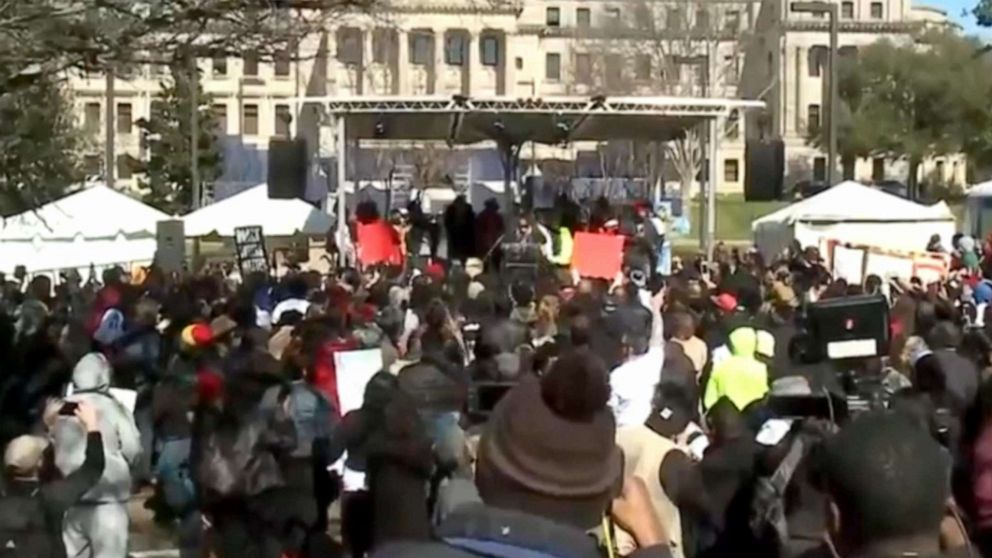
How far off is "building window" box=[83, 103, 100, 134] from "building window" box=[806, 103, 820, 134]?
43.5m

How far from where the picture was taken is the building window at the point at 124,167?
234ft

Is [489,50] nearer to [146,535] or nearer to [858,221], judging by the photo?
[858,221]

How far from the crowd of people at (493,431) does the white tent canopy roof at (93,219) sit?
10.9 meters

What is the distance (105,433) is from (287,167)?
12.5 m

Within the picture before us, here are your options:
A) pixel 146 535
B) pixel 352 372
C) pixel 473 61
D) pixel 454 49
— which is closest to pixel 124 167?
pixel 454 49

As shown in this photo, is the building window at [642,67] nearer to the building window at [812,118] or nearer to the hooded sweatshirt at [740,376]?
the building window at [812,118]

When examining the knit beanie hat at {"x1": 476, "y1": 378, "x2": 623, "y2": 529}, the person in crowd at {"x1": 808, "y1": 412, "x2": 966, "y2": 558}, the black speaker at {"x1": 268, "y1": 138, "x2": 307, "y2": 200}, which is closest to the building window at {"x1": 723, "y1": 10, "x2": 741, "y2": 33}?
the black speaker at {"x1": 268, "y1": 138, "x2": 307, "y2": 200}

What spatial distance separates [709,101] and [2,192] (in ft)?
24.5

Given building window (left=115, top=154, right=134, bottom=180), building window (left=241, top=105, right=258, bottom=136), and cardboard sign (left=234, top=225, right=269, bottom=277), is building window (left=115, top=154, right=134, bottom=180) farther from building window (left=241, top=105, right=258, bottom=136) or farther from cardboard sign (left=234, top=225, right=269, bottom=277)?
cardboard sign (left=234, top=225, right=269, bottom=277)

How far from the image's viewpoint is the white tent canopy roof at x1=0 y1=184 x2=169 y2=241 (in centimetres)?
2609

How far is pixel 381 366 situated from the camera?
1071 cm

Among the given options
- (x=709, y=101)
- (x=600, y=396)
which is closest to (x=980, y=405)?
(x=600, y=396)

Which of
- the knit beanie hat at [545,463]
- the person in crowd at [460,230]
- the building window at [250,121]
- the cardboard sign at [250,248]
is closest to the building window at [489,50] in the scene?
the building window at [250,121]

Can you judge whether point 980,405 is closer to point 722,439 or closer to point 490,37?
point 722,439
